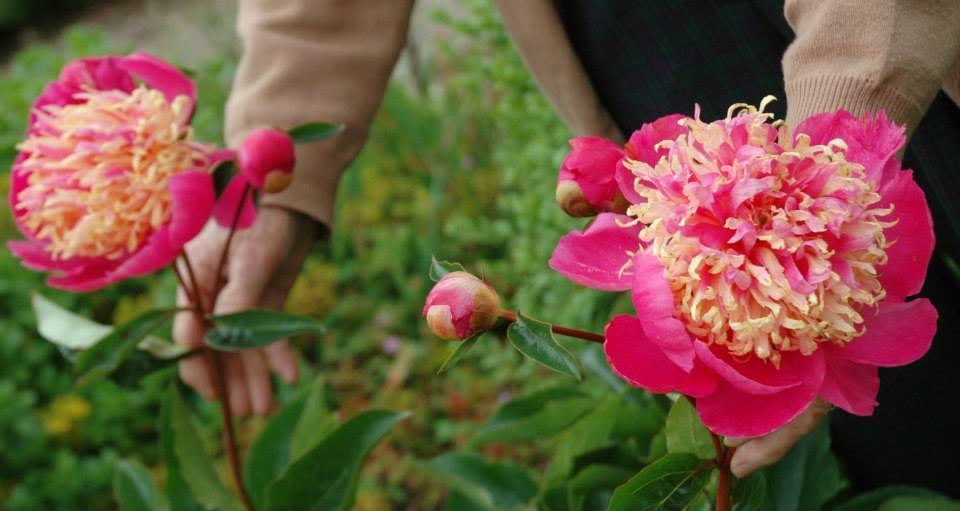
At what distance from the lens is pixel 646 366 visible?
538mm

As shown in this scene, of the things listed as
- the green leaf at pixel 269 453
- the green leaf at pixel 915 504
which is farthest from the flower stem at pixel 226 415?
the green leaf at pixel 915 504

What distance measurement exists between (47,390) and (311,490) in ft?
4.72

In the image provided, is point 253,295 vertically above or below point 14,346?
above

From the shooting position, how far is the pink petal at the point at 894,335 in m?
0.55

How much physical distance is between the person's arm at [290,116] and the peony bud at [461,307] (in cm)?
54

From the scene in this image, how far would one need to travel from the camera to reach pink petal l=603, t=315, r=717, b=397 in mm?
530

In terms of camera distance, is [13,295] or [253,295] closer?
[253,295]

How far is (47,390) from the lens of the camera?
2.13m

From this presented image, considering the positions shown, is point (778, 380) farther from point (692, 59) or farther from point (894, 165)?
point (692, 59)

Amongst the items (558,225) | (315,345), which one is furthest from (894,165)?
(315,345)

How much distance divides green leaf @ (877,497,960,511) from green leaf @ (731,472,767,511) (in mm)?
149

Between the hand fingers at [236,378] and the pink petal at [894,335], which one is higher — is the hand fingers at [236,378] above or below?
below

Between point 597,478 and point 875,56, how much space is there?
434 mm

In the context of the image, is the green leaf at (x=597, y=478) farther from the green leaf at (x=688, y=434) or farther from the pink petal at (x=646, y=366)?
the pink petal at (x=646, y=366)
